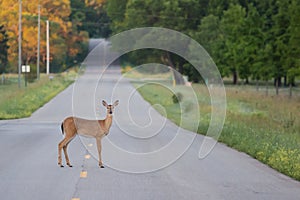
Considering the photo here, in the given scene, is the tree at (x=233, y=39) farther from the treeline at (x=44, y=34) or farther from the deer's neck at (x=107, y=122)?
the deer's neck at (x=107, y=122)

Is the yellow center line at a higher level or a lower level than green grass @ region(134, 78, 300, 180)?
higher

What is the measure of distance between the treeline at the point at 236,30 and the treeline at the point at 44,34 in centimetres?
841

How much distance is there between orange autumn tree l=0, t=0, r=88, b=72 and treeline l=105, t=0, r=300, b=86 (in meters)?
8.25

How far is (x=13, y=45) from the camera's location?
86812mm

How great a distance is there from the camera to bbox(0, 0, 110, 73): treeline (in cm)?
8500

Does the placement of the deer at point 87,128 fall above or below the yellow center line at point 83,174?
above

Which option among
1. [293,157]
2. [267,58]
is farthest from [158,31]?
[293,157]

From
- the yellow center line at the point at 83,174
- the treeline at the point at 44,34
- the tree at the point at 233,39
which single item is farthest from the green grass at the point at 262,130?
the treeline at the point at 44,34

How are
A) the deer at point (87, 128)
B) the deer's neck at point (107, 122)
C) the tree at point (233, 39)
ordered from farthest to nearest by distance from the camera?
the tree at point (233, 39), the deer at point (87, 128), the deer's neck at point (107, 122)

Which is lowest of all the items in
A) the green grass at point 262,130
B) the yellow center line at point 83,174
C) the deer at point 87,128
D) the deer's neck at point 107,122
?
the green grass at point 262,130

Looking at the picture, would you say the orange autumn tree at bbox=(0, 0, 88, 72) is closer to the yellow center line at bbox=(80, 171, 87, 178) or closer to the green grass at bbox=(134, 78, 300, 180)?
the green grass at bbox=(134, 78, 300, 180)

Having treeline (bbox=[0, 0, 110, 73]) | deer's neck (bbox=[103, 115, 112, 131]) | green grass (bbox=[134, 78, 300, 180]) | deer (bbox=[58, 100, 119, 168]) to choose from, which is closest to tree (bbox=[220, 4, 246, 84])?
green grass (bbox=[134, 78, 300, 180])

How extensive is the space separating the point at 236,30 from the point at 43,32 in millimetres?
36427

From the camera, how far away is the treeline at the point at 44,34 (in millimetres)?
85000
